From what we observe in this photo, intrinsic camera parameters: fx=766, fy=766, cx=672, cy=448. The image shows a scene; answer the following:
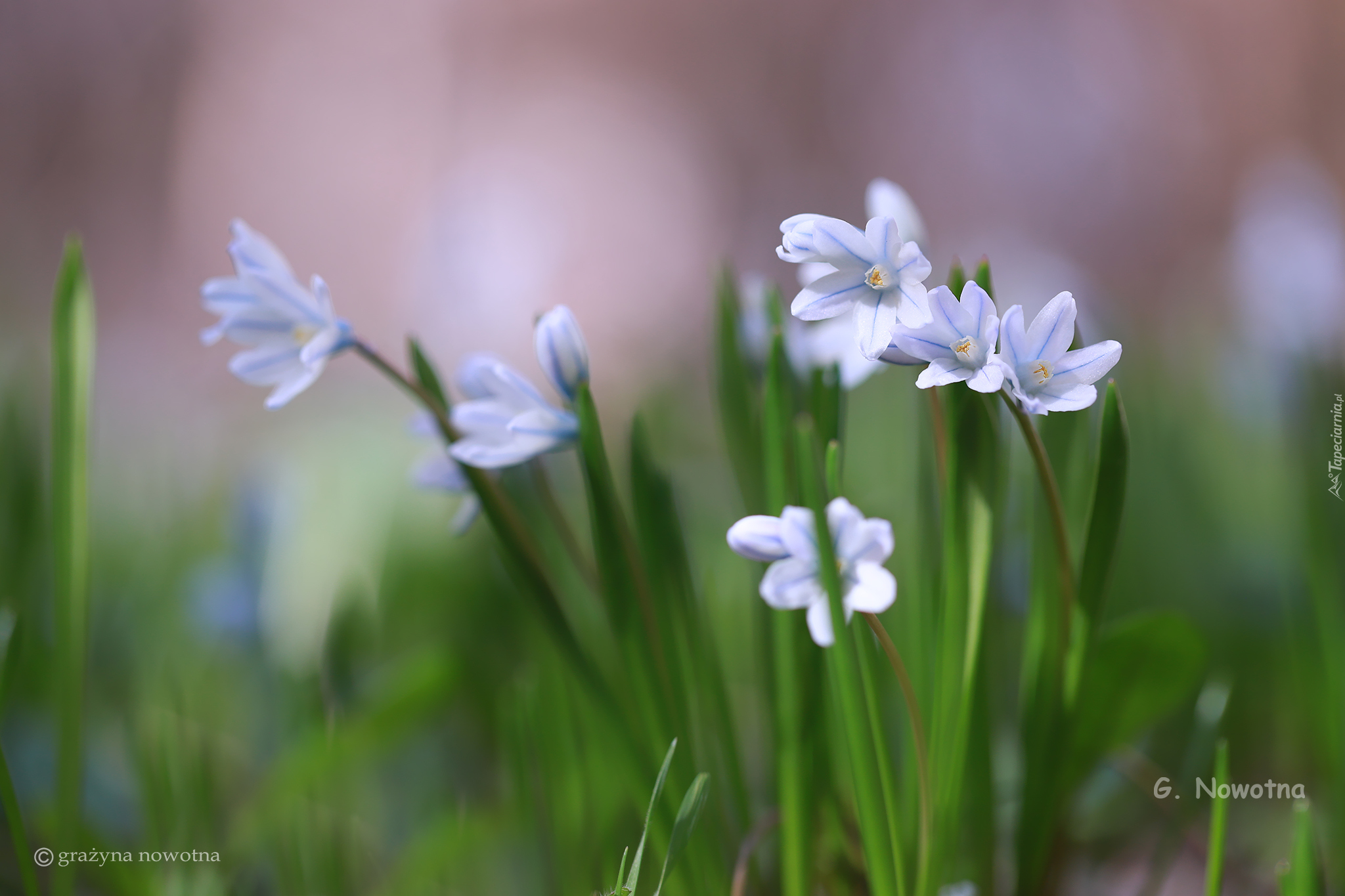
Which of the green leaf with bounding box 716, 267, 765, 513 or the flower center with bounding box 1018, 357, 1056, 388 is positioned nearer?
the flower center with bounding box 1018, 357, 1056, 388

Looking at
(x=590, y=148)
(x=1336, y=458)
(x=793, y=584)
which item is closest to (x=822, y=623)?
(x=793, y=584)

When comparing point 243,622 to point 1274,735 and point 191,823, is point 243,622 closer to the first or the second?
point 191,823

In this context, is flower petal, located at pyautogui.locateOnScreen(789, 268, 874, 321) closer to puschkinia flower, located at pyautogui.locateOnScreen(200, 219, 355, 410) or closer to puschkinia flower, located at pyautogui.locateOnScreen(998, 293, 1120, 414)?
puschkinia flower, located at pyautogui.locateOnScreen(998, 293, 1120, 414)

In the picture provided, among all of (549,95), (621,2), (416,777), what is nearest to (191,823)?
(416,777)

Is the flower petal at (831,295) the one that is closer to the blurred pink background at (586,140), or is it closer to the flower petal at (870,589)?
the flower petal at (870,589)

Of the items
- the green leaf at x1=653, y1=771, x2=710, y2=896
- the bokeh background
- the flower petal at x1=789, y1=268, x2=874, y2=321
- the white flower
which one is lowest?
the green leaf at x1=653, y1=771, x2=710, y2=896

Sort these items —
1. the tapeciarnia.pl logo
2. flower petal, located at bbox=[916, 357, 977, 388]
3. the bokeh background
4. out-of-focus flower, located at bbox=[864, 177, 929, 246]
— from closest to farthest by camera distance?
flower petal, located at bbox=[916, 357, 977, 388], out-of-focus flower, located at bbox=[864, 177, 929, 246], the tapeciarnia.pl logo, the bokeh background

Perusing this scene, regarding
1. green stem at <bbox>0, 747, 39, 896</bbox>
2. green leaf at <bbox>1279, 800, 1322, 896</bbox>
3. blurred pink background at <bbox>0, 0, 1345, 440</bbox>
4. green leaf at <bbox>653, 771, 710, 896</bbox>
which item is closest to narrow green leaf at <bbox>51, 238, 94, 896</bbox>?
green stem at <bbox>0, 747, 39, 896</bbox>

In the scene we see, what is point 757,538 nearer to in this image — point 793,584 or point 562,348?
point 793,584
